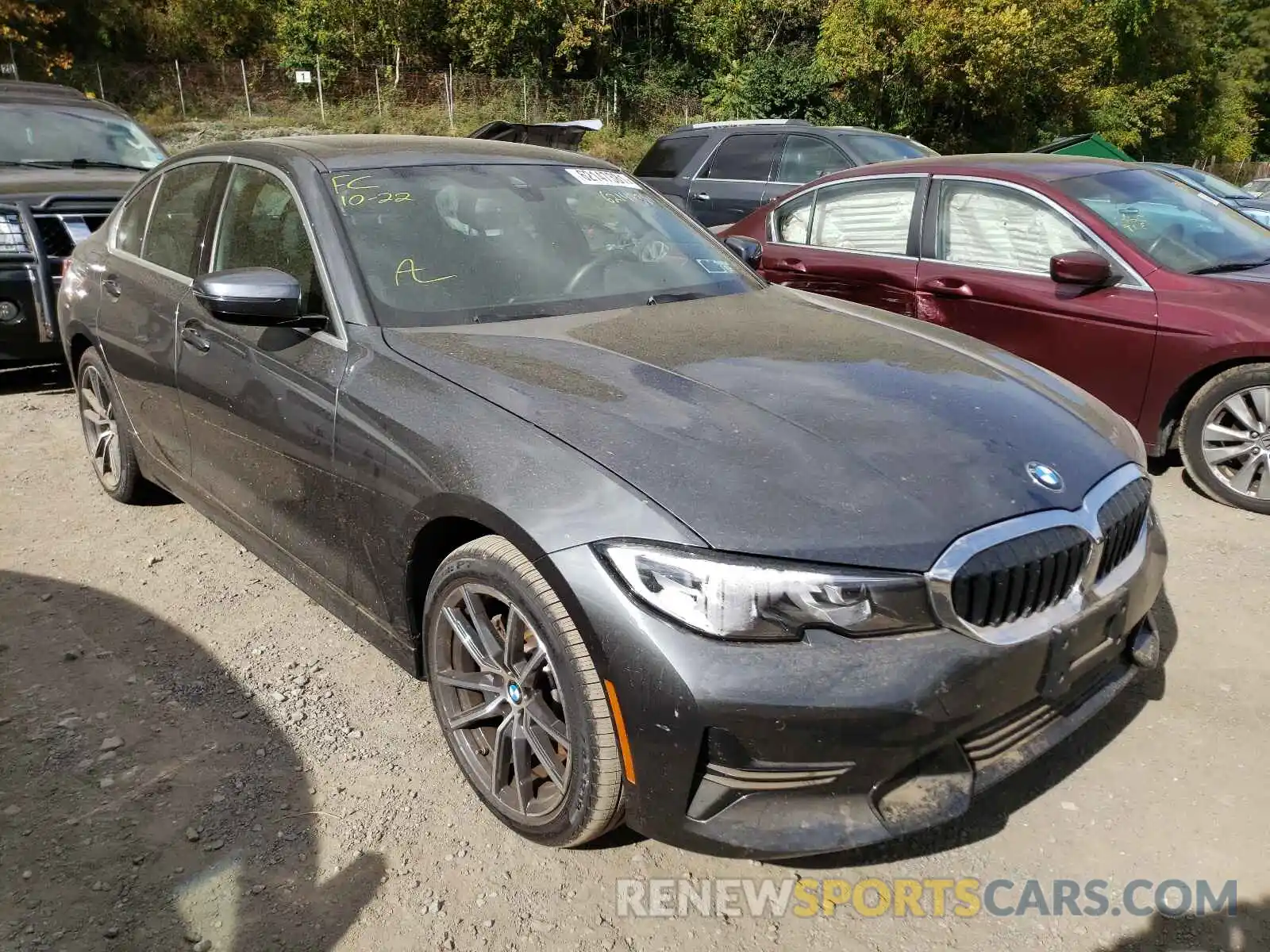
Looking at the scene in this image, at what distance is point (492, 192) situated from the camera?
3293 millimetres

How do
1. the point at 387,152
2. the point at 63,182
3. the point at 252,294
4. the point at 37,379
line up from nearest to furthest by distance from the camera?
the point at 252,294 → the point at 387,152 → the point at 63,182 → the point at 37,379

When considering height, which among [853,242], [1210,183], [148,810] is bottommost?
[148,810]

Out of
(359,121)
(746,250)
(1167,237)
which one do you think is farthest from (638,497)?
(359,121)

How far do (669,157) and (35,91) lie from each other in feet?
19.1

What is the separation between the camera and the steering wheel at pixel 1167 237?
4.71 meters

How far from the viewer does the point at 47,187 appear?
621cm

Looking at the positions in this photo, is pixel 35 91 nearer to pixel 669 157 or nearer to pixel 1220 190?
pixel 669 157

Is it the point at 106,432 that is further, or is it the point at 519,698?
the point at 106,432

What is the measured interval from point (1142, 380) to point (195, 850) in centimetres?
434

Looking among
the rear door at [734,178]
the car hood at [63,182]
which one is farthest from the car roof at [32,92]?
the rear door at [734,178]

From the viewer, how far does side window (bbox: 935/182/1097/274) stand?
16.0 ft

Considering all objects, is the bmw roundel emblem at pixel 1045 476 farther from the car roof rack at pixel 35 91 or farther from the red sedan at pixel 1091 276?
the car roof rack at pixel 35 91

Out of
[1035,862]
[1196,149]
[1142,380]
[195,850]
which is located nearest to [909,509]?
[1035,862]

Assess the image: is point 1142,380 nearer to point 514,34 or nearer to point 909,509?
point 909,509
